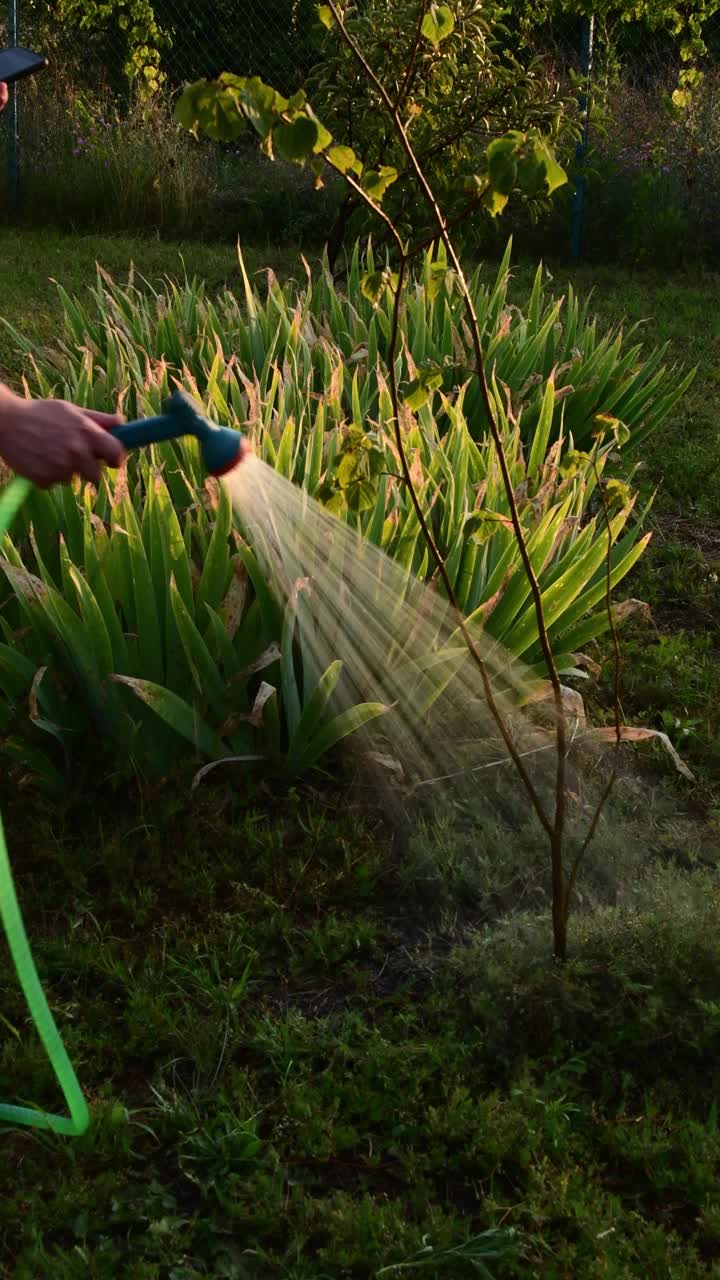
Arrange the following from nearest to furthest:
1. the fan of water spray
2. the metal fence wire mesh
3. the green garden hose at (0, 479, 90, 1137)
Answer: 1. the green garden hose at (0, 479, 90, 1137)
2. the fan of water spray
3. the metal fence wire mesh

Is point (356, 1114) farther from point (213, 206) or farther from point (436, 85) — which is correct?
point (213, 206)

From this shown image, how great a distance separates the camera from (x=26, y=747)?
2.47 m

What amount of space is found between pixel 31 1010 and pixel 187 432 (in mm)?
715

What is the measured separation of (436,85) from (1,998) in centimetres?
387

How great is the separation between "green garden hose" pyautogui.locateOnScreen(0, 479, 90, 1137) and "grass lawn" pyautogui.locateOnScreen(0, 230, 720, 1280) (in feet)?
0.20

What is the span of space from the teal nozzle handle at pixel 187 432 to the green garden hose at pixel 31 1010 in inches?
6.7

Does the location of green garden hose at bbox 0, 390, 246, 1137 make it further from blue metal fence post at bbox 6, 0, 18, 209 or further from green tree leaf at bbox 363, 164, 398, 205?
blue metal fence post at bbox 6, 0, 18, 209

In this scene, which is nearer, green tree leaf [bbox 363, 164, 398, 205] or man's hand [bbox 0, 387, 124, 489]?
man's hand [bbox 0, 387, 124, 489]

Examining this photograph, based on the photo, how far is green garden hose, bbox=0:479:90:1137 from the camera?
1473mm

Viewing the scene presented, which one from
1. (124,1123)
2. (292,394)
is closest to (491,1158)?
(124,1123)

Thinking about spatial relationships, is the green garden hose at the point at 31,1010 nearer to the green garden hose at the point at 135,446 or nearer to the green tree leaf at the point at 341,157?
the green garden hose at the point at 135,446

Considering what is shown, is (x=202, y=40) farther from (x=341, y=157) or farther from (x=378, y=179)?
(x=341, y=157)

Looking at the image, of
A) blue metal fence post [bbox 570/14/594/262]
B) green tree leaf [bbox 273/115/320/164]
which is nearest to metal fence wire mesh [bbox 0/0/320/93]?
blue metal fence post [bbox 570/14/594/262]

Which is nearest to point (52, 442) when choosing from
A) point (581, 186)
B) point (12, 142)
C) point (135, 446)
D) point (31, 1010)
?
point (135, 446)
